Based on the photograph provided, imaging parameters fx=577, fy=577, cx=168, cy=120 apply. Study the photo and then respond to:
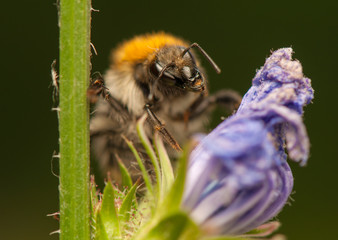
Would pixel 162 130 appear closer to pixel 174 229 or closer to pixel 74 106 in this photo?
pixel 74 106

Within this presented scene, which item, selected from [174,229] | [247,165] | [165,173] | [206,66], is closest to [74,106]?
[165,173]

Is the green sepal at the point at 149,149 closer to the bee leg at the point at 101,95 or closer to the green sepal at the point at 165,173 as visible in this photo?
the green sepal at the point at 165,173

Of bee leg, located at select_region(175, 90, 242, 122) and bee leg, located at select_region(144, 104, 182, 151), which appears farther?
bee leg, located at select_region(175, 90, 242, 122)

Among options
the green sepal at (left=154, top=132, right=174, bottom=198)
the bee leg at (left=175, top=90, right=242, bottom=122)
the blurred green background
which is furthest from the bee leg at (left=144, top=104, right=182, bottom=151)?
the blurred green background

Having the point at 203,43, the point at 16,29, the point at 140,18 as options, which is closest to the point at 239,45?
the point at 203,43

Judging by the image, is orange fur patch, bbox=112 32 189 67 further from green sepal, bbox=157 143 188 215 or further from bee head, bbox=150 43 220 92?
green sepal, bbox=157 143 188 215

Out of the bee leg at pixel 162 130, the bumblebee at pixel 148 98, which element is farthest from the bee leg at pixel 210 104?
the bee leg at pixel 162 130
